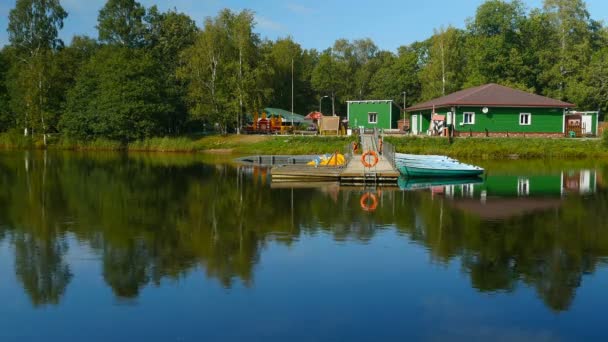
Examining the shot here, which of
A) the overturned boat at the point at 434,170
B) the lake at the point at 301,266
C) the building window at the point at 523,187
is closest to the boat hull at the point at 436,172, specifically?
the overturned boat at the point at 434,170

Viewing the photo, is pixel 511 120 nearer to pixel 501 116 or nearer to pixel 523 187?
pixel 501 116

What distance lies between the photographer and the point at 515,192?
27.1m

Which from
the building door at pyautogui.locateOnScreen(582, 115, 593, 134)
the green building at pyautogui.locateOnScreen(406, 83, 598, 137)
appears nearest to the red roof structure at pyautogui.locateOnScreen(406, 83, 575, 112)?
the green building at pyautogui.locateOnScreen(406, 83, 598, 137)

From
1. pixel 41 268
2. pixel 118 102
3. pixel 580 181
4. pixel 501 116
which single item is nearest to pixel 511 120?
pixel 501 116

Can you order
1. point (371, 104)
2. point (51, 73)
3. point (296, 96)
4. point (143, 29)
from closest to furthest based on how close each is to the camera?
point (371, 104) → point (51, 73) → point (143, 29) → point (296, 96)

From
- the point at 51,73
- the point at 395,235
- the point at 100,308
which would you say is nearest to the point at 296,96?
the point at 51,73

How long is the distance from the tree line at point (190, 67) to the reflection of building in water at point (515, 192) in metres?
31.6

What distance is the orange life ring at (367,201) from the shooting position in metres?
22.7

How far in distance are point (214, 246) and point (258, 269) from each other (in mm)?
2518

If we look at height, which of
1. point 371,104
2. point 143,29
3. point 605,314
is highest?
point 143,29

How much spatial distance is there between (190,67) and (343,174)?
1317 inches

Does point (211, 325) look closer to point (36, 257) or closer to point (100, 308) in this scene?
point (100, 308)

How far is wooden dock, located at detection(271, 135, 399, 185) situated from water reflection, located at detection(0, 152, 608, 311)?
1.54m

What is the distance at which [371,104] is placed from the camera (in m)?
59.8
